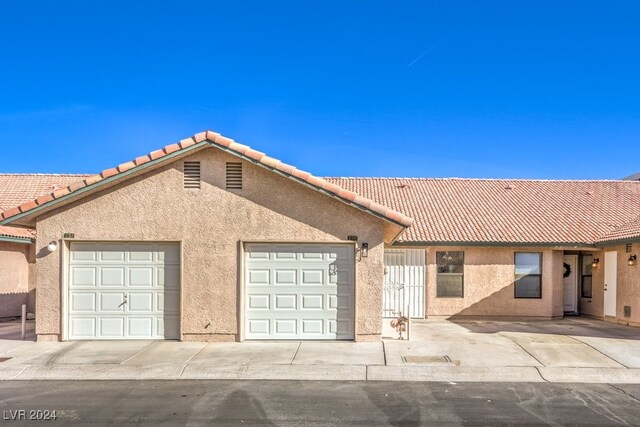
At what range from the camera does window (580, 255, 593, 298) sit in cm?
1616

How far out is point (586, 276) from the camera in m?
16.3

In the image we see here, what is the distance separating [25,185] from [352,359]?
18226 mm

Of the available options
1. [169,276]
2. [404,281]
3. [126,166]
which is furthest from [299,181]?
[404,281]

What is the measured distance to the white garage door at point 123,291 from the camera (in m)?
11.1

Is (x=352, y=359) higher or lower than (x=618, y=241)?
lower

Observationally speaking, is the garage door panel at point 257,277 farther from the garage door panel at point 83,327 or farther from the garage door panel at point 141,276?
the garage door panel at point 83,327

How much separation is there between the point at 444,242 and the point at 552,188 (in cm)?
905

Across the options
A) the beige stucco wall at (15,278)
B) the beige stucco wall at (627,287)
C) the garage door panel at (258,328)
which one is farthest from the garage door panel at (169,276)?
the beige stucco wall at (627,287)

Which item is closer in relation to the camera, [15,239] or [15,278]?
[15,239]

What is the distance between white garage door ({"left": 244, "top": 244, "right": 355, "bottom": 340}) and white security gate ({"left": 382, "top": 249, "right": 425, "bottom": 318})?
457 cm

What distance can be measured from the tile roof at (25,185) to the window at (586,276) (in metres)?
21.7

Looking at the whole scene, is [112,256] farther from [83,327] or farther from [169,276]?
[83,327]

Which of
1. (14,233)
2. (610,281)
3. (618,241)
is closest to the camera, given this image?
(618,241)

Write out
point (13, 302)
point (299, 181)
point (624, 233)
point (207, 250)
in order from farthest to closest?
point (13, 302)
point (624, 233)
point (207, 250)
point (299, 181)
